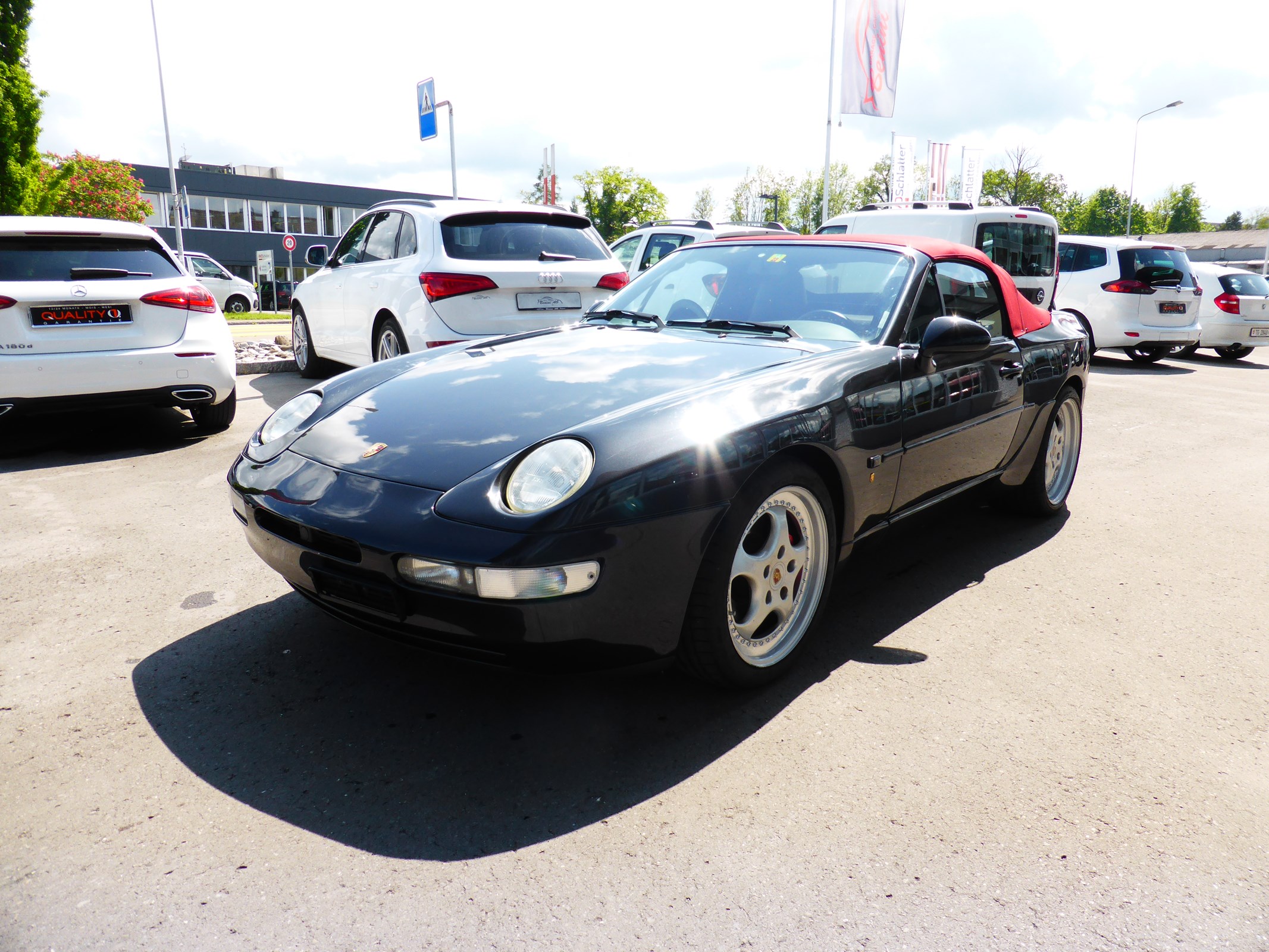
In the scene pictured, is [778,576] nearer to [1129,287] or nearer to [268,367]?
[268,367]

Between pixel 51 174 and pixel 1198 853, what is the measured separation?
2475 cm

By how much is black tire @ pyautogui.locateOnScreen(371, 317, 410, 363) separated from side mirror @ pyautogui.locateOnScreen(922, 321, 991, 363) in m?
4.56

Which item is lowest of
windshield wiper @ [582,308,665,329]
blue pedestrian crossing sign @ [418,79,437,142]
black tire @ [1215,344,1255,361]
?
black tire @ [1215,344,1255,361]

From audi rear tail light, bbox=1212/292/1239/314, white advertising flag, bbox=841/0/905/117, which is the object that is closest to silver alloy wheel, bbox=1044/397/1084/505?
audi rear tail light, bbox=1212/292/1239/314

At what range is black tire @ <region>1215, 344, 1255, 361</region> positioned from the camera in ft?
47.5

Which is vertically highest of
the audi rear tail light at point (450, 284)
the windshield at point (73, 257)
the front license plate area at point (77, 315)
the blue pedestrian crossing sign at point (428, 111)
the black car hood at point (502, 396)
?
the blue pedestrian crossing sign at point (428, 111)

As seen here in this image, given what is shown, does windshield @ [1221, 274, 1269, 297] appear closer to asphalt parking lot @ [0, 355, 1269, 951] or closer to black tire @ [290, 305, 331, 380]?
asphalt parking lot @ [0, 355, 1269, 951]

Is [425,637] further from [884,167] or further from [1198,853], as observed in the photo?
[884,167]

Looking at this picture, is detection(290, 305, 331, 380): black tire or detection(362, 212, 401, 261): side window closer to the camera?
detection(362, 212, 401, 261): side window

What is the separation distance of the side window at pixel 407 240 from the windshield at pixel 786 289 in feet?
11.2

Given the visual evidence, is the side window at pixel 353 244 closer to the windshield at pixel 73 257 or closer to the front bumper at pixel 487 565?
the windshield at pixel 73 257

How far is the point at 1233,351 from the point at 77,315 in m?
15.5

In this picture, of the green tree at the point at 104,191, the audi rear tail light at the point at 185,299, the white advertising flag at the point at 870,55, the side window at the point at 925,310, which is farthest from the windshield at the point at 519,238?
the green tree at the point at 104,191

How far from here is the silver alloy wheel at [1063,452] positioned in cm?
466
